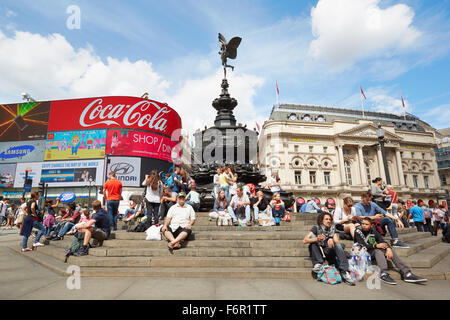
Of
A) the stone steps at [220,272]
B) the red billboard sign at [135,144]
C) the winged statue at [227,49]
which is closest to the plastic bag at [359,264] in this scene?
the stone steps at [220,272]

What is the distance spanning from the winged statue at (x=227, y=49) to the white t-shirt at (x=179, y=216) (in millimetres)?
8212

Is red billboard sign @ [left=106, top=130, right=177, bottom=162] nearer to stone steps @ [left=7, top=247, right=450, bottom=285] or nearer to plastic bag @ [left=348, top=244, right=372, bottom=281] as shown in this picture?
stone steps @ [left=7, top=247, right=450, bottom=285]

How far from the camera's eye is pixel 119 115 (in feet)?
132

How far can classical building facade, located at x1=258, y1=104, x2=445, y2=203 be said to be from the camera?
44.9m

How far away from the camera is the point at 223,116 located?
1127 cm

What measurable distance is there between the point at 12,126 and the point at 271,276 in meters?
55.4

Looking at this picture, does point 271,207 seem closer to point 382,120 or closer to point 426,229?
point 426,229

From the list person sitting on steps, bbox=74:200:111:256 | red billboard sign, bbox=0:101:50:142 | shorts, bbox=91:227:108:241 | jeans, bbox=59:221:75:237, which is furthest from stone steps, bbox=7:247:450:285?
red billboard sign, bbox=0:101:50:142

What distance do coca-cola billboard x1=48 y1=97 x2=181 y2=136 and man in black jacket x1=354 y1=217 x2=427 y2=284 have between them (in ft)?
131

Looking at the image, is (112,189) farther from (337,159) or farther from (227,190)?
(337,159)

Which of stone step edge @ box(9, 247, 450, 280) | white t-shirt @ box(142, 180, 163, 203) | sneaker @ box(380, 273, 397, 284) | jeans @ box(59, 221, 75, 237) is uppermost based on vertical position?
white t-shirt @ box(142, 180, 163, 203)

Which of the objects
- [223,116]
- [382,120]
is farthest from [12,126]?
[382,120]

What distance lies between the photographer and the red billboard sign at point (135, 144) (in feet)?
127
